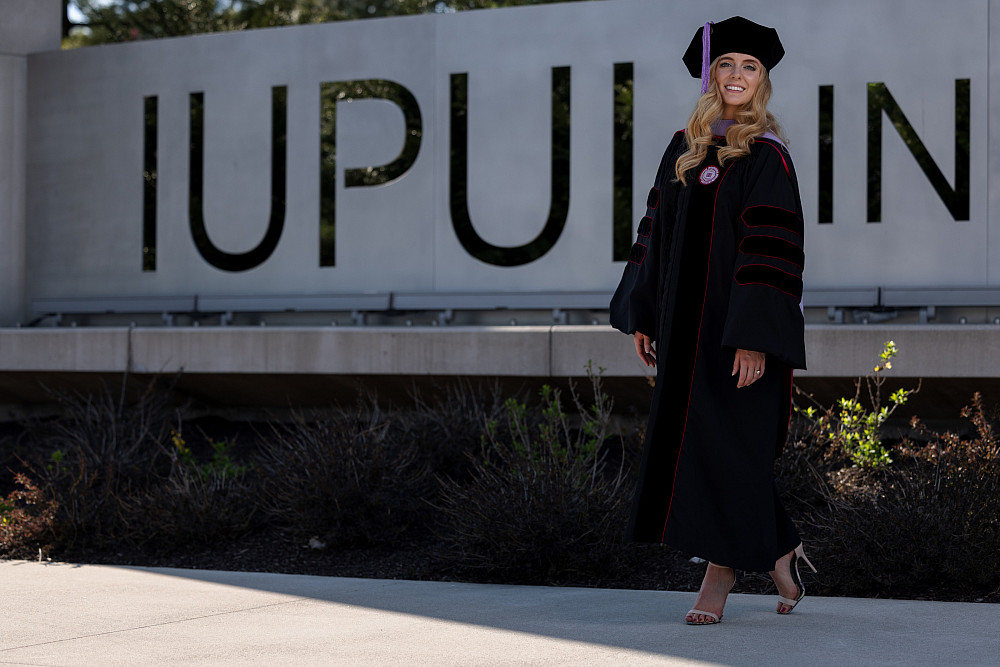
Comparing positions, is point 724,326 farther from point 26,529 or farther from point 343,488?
point 26,529

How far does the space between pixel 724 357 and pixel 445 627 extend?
1.22 metres

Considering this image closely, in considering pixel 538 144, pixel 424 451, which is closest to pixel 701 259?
pixel 424 451

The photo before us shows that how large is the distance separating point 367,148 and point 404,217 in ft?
2.17

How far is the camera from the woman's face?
12.1 feet

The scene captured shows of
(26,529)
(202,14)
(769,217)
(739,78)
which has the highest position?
(202,14)

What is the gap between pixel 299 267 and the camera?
31.0 ft

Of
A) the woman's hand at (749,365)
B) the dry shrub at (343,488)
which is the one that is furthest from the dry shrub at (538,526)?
the woman's hand at (749,365)

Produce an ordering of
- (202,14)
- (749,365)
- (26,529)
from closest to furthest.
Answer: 1. (749,365)
2. (26,529)
3. (202,14)

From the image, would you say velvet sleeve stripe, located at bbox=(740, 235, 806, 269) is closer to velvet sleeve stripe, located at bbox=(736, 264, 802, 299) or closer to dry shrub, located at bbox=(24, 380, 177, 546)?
velvet sleeve stripe, located at bbox=(736, 264, 802, 299)

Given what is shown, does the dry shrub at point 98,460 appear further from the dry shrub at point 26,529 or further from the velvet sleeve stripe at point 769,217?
the velvet sleeve stripe at point 769,217

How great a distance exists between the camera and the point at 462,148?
29.8 ft

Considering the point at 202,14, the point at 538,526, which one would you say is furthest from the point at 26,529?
the point at 202,14

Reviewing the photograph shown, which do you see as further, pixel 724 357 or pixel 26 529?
pixel 26 529

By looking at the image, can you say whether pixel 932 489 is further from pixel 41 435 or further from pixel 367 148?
pixel 41 435
